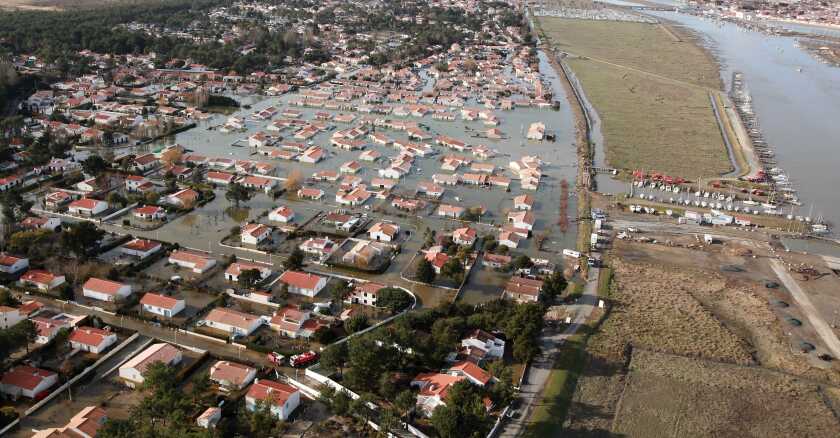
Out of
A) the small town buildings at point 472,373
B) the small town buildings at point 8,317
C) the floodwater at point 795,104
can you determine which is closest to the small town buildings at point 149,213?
the small town buildings at point 8,317

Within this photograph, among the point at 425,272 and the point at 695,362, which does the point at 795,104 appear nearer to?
A: the point at 695,362

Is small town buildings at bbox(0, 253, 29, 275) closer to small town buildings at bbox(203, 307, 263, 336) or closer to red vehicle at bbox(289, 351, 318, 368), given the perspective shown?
small town buildings at bbox(203, 307, 263, 336)

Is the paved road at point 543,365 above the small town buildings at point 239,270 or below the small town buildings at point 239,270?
below

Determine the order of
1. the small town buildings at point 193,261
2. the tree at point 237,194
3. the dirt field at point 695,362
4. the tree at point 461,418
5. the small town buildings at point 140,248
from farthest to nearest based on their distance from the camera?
the tree at point 237,194
the small town buildings at point 140,248
the small town buildings at point 193,261
the dirt field at point 695,362
the tree at point 461,418

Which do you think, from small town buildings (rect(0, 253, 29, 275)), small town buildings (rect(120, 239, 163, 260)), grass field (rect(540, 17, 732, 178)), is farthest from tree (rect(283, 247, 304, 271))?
grass field (rect(540, 17, 732, 178))

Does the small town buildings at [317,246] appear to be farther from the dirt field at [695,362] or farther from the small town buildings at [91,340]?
the dirt field at [695,362]
